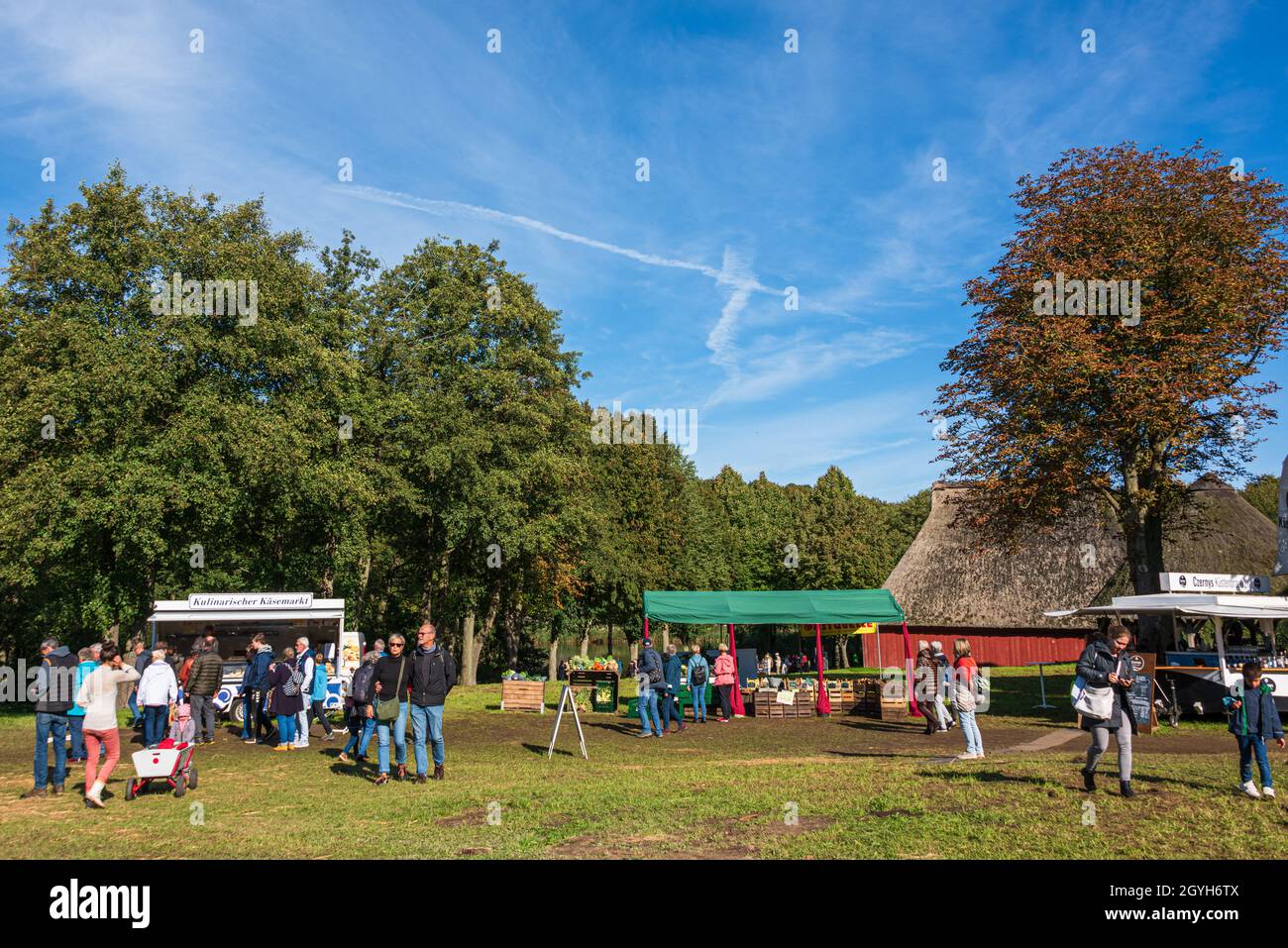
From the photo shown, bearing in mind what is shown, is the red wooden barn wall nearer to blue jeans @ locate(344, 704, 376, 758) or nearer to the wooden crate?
the wooden crate

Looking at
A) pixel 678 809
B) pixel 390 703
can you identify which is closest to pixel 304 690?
pixel 390 703

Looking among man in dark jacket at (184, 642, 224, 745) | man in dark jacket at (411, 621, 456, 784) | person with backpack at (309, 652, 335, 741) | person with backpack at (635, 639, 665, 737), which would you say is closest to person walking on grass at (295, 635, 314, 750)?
person with backpack at (309, 652, 335, 741)

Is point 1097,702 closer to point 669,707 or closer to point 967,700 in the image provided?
point 967,700

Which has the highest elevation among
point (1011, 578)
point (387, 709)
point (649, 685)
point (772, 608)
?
point (772, 608)

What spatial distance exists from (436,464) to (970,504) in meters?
19.0

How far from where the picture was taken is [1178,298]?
2278cm

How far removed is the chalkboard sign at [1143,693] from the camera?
18000mm

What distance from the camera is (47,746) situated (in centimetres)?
1148

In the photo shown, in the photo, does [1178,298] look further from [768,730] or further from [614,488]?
[614,488]

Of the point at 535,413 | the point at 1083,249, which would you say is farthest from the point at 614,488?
the point at 1083,249

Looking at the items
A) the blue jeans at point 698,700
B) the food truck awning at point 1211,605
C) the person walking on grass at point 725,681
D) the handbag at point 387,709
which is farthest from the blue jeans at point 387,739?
the food truck awning at point 1211,605

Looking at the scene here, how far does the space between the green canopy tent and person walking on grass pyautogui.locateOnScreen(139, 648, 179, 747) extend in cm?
1236

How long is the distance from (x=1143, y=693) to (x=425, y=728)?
48.4ft

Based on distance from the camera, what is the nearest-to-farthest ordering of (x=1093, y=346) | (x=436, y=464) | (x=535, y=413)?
1. (x=1093, y=346)
2. (x=436, y=464)
3. (x=535, y=413)
